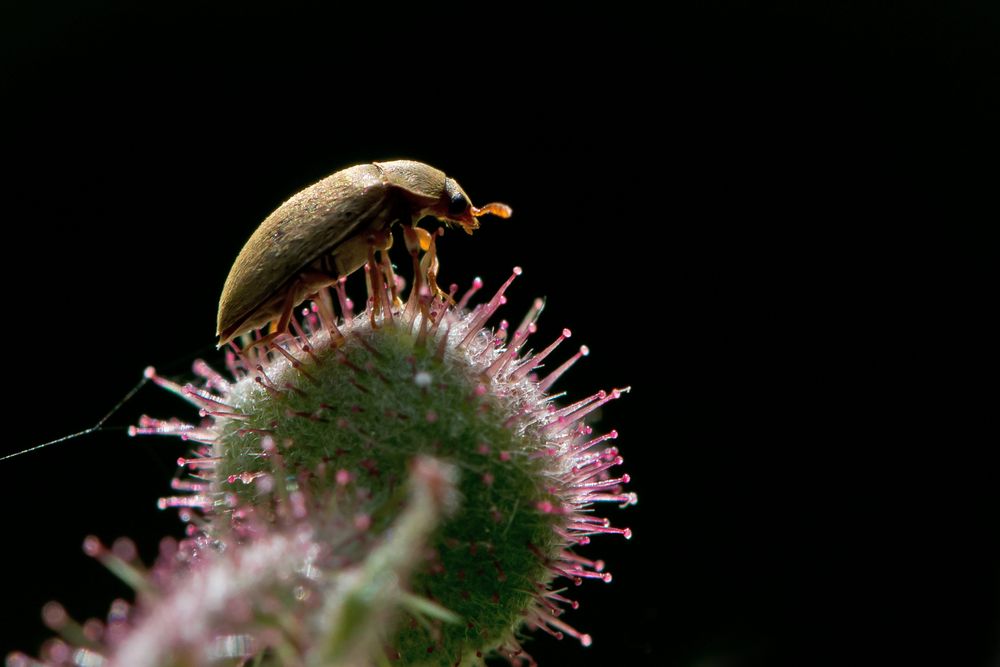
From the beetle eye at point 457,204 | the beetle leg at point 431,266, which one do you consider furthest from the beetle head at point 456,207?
the beetle leg at point 431,266

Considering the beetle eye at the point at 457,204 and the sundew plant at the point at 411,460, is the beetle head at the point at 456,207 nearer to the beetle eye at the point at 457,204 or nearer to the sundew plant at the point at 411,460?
the beetle eye at the point at 457,204

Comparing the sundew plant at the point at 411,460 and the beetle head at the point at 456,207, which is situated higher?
the beetle head at the point at 456,207

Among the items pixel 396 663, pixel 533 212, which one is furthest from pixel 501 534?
pixel 533 212

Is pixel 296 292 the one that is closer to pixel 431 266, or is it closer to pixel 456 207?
pixel 431 266

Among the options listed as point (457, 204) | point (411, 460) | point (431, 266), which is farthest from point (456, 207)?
point (411, 460)

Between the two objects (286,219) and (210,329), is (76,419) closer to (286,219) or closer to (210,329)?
(210,329)

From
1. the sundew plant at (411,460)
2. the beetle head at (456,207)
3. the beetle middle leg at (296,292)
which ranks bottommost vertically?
the sundew plant at (411,460)
